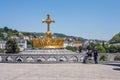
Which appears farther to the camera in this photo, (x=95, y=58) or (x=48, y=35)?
(x=48, y=35)

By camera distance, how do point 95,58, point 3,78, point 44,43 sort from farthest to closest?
point 44,43
point 95,58
point 3,78

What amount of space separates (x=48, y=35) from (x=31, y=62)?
26.9 ft

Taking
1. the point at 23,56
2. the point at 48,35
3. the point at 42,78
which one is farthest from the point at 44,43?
the point at 42,78

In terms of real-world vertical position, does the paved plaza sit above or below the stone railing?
below

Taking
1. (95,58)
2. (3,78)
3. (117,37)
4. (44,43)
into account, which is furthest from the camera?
(117,37)

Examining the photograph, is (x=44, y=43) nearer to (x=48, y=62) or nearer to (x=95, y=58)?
(x=48, y=62)

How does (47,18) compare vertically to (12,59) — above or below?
above

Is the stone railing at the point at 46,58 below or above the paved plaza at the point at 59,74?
above

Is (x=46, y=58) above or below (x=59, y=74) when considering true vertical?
above

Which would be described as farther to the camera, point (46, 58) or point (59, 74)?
point (46, 58)

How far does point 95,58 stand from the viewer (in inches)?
1005

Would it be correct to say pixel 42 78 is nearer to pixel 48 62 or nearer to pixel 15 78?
pixel 15 78

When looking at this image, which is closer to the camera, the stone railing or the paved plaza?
the paved plaza

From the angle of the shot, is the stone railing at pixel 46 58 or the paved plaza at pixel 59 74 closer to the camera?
the paved plaza at pixel 59 74
